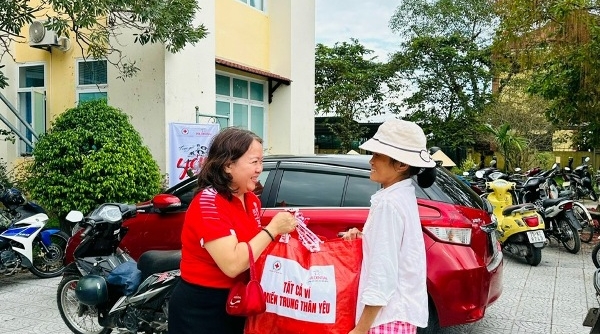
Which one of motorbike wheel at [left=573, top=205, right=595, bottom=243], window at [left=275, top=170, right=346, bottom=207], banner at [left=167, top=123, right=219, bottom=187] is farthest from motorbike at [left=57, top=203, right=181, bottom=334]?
motorbike wheel at [left=573, top=205, right=595, bottom=243]

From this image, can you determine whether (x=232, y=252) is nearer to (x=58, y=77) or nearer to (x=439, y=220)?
(x=439, y=220)

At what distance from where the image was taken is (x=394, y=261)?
1863 millimetres

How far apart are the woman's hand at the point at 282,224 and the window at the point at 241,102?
937 centimetres

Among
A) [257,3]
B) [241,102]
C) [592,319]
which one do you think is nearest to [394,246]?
[592,319]

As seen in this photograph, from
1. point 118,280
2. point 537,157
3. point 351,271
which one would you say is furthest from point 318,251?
point 537,157

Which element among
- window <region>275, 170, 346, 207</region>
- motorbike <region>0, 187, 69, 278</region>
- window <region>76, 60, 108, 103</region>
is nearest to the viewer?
window <region>275, 170, 346, 207</region>

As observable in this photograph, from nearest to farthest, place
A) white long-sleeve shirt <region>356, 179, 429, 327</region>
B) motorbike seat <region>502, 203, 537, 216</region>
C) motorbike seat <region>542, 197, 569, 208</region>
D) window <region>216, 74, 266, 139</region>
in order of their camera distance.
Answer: white long-sleeve shirt <region>356, 179, 429, 327</region>, motorbike seat <region>502, 203, 537, 216</region>, motorbike seat <region>542, 197, 569, 208</region>, window <region>216, 74, 266, 139</region>

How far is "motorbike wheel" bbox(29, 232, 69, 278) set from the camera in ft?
22.4

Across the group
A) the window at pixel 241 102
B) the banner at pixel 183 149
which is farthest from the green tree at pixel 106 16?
the window at pixel 241 102

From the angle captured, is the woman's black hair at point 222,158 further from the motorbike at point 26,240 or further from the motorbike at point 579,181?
the motorbike at point 579,181

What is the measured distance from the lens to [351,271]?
6.48 ft

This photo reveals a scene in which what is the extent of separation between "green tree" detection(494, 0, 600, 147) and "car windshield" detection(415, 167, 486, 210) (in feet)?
16.9

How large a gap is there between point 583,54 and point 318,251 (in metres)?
7.99

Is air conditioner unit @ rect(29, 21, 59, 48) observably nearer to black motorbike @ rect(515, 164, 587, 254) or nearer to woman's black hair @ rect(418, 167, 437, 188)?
black motorbike @ rect(515, 164, 587, 254)
